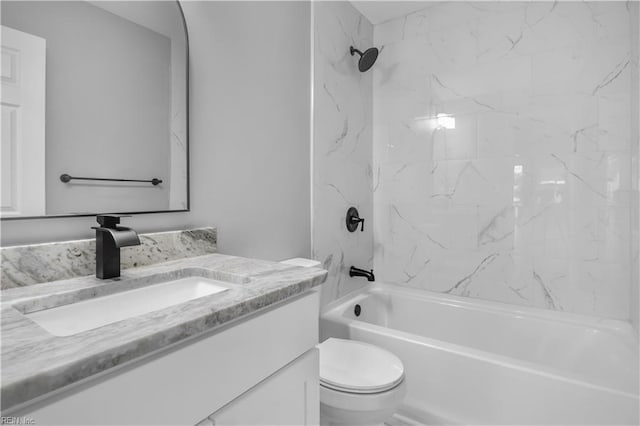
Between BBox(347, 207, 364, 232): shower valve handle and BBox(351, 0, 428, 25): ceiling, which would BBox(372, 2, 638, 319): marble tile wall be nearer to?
BBox(351, 0, 428, 25): ceiling

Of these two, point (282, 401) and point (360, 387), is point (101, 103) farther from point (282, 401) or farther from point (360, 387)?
point (360, 387)

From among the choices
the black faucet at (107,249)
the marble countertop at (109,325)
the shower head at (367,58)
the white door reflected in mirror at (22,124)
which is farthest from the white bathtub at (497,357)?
the shower head at (367,58)

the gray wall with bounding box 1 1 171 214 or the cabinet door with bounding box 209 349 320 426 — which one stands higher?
the gray wall with bounding box 1 1 171 214

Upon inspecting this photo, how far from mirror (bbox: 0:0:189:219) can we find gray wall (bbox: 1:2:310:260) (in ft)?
0.20

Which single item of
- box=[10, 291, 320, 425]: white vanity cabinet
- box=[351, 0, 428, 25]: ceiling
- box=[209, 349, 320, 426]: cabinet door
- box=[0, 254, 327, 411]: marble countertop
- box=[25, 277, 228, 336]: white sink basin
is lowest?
box=[209, 349, 320, 426]: cabinet door

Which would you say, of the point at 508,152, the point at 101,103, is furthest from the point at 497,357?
the point at 101,103

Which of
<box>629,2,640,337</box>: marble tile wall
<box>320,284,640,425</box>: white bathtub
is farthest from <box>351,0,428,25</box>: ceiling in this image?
<box>320,284,640,425</box>: white bathtub

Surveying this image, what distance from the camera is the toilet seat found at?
1241 mm

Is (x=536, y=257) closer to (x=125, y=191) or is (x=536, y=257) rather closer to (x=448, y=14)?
(x=448, y=14)

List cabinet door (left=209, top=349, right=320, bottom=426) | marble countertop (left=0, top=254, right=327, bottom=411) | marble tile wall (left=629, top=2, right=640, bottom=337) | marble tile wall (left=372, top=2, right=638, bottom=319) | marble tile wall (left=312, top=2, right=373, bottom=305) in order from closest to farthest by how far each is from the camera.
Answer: marble countertop (left=0, top=254, right=327, bottom=411) < cabinet door (left=209, top=349, right=320, bottom=426) < marble tile wall (left=629, top=2, right=640, bottom=337) < marble tile wall (left=372, top=2, right=638, bottom=319) < marble tile wall (left=312, top=2, right=373, bottom=305)

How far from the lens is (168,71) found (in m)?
1.20

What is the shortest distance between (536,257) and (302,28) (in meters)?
1.95

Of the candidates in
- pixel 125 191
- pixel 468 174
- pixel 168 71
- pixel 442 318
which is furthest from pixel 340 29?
pixel 442 318

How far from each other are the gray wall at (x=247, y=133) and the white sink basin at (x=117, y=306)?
0.83 ft
